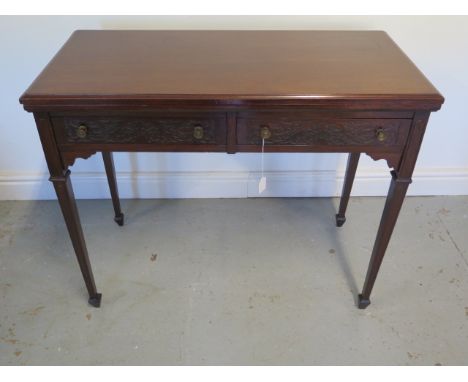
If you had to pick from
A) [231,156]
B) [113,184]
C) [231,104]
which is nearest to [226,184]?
[231,156]

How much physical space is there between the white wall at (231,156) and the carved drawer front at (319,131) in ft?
1.99

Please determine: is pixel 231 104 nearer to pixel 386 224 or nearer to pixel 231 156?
pixel 386 224

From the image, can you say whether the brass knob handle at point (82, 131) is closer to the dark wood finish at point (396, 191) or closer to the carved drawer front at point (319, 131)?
the carved drawer front at point (319, 131)

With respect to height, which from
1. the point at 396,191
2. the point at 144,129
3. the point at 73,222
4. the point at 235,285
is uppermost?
the point at 144,129

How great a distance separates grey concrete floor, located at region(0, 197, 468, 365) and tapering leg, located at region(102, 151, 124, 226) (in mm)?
47

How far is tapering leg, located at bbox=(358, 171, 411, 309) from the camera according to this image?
3.83 ft

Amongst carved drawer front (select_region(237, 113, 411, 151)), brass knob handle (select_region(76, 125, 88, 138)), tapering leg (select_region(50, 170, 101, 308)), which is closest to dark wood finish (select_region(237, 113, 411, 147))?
carved drawer front (select_region(237, 113, 411, 151))

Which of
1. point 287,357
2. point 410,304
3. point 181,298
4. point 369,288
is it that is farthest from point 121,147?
point 410,304

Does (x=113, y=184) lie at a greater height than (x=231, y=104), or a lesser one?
lesser

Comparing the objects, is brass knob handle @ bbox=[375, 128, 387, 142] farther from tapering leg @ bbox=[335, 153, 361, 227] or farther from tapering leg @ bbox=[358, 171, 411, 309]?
tapering leg @ bbox=[335, 153, 361, 227]

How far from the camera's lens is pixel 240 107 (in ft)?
3.29

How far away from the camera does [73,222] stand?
4.13ft

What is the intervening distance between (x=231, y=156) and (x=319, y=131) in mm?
776

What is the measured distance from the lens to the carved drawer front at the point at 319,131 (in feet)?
3.45
